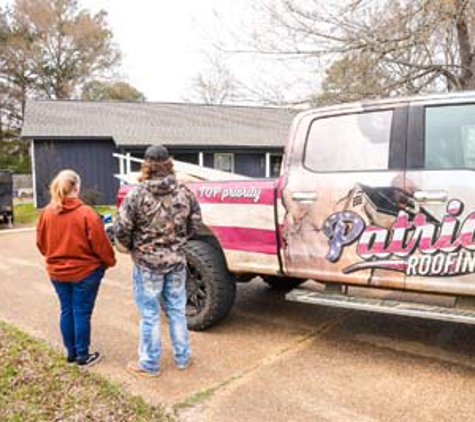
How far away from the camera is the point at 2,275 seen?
24.2 feet

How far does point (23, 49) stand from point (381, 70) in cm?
3300

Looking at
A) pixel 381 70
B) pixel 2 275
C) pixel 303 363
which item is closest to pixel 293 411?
pixel 303 363

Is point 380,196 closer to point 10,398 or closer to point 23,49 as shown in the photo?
point 10,398

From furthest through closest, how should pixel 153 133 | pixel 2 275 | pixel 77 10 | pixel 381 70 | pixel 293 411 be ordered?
pixel 77 10
pixel 153 133
pixel 381 70
pixel 2 275
pixel 293 411

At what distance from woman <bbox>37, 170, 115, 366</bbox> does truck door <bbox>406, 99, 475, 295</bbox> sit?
8.11 ft

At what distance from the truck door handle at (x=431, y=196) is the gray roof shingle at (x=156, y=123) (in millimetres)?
15303

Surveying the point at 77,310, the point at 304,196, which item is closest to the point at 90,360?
the point at 77,310

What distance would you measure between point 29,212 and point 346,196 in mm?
15988

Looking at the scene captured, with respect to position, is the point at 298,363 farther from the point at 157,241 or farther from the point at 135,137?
the point at 135,137

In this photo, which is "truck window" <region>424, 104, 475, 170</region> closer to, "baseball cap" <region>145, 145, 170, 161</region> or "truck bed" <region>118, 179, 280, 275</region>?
"truck bed" <region>118, 179, 280, 275</region>

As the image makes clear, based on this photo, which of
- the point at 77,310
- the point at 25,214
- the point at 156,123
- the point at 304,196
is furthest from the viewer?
the point at 156,123

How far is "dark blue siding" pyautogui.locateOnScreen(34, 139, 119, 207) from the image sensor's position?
1881 centimetres

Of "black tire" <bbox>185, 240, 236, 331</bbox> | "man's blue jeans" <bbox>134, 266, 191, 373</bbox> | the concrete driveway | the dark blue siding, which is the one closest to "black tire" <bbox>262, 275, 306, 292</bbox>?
the concrete driveway

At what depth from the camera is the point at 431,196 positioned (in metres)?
3.45
